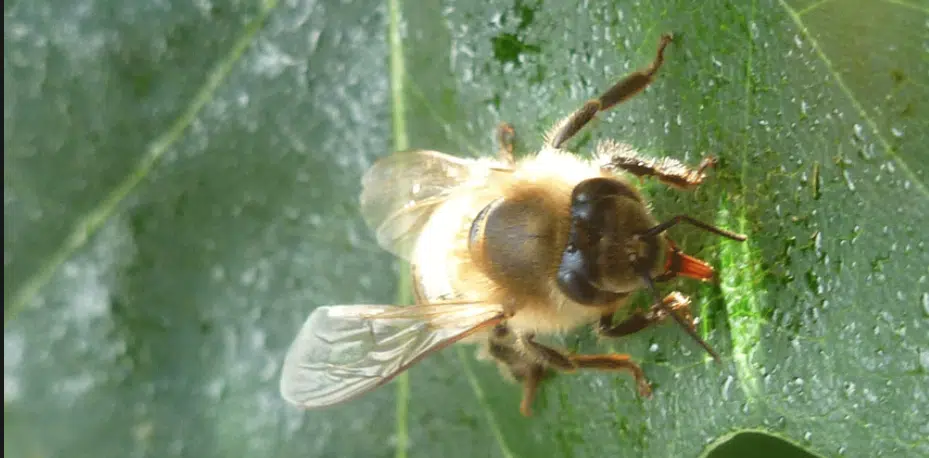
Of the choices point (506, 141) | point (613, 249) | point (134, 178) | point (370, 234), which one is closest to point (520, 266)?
point (613, 249)

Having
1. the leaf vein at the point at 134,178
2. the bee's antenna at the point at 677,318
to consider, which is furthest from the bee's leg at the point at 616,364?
the leaf vein at the point at 134,178

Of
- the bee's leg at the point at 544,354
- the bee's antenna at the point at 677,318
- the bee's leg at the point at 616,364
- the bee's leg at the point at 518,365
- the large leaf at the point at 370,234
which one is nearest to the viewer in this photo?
the large leaf at the point at 370,234

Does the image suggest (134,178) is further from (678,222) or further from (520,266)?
(678,222)

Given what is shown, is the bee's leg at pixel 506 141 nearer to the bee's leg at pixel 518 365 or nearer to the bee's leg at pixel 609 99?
the bee's leg at pixel 609 99

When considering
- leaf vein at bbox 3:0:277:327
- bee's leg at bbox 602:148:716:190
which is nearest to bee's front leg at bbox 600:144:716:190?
bee's leg at bbox 602:148:716:190

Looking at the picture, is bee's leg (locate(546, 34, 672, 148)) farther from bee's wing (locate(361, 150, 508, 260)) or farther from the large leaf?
bee's wing (locate(361, 150, 508, 260))
